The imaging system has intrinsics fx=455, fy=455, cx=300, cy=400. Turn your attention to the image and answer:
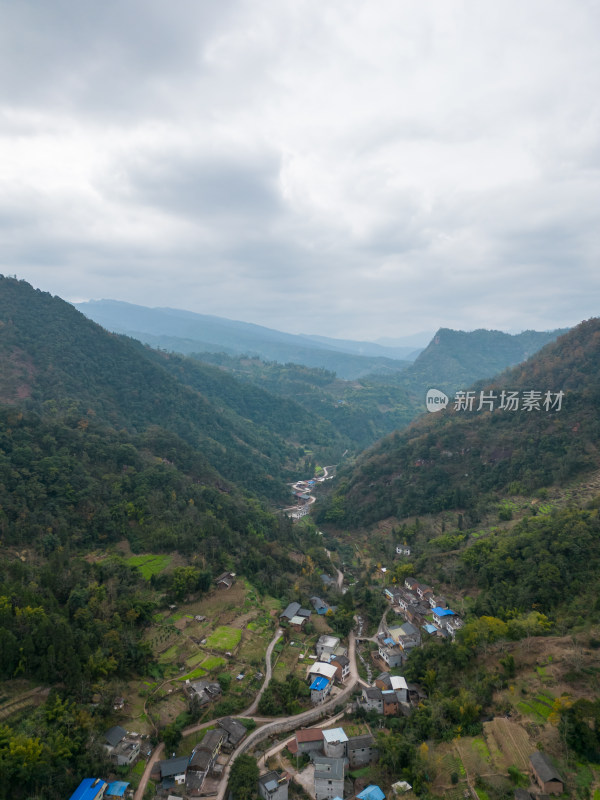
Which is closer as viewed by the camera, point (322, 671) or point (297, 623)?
point (322, 671)

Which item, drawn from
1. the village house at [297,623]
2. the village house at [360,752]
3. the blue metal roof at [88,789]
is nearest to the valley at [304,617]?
the village house at [360,752]

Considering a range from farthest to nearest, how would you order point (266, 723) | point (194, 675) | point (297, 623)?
1. point (297, 623)
2. point (194, 675)
3. point (266, 723)

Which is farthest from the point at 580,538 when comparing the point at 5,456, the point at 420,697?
the point at 5,456

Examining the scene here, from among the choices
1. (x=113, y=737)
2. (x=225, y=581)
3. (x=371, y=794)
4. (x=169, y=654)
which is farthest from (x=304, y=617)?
(x=113, y=737)

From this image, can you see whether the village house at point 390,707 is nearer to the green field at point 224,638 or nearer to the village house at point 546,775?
the village house at point 546,775

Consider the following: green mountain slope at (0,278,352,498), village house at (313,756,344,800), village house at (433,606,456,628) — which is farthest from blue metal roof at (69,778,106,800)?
green mountain slope at (0,278,352,498)

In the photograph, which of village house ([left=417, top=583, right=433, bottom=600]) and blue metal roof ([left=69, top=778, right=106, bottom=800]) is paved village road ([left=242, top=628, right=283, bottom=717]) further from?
village house ([left=417, top=583, right=433, bottom=600])
